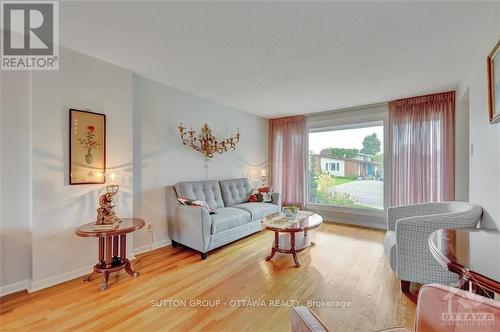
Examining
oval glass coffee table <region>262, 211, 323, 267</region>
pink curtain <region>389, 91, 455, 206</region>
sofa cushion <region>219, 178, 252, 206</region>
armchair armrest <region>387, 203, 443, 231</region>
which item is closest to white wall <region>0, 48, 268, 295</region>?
sofa cushion <region>219, 178, 252, 206</region>

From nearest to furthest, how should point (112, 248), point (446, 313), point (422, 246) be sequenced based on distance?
1. point (446, 313)
2. point (422, 246)
3. point (112, 248)

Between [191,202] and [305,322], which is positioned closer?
[305,322]

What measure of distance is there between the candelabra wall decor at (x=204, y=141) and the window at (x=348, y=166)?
Result: 218 centimetres

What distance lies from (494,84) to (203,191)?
344 cm

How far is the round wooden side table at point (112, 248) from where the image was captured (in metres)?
2.08

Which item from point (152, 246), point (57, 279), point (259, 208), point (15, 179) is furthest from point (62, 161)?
point (259, 208)

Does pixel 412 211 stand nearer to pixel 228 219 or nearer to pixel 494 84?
pixel 494 84

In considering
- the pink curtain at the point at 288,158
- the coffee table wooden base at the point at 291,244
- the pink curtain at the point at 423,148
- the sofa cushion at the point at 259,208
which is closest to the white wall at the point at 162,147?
the sofa cushion at the point at 259,208

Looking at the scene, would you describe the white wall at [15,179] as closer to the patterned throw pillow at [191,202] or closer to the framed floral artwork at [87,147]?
the framed floral artwork at [87,147]

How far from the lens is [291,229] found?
2.60 m

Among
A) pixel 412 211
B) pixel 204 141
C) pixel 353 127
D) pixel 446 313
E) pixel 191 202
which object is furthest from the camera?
pixel 353 127

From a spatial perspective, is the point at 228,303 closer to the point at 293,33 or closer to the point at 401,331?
the point at 401,331

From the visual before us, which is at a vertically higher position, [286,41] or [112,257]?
[286,41]

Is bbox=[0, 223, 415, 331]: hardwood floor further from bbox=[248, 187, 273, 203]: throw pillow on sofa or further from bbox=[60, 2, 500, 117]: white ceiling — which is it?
bbox=[60, 2, 500, 117]: white ceiling
